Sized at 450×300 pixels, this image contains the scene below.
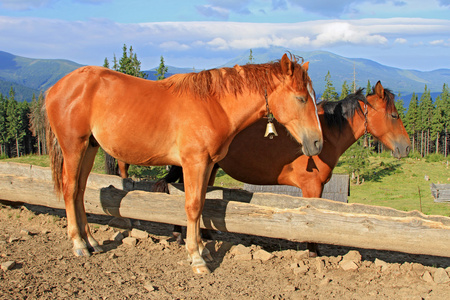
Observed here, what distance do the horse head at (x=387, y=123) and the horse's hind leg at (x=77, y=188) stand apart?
11.8 feet

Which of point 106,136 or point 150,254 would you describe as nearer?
point 106,136

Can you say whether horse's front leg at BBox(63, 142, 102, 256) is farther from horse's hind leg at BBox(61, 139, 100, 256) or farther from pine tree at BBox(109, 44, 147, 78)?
pine tree at BBox(109, 44, 147, 78)

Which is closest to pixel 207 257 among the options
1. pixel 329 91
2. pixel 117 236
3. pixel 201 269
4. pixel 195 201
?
pixel 201 269

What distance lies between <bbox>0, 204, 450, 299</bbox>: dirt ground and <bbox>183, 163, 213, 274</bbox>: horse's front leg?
15 cm

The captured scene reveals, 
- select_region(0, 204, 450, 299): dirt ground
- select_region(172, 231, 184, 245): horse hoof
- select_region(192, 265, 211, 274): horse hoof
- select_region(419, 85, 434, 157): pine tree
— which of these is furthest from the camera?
select_region(419, 85, 434, 157): pine tree

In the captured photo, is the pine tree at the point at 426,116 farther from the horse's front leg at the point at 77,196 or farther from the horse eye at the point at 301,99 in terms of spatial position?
the horse's front leg at the point at 77,196

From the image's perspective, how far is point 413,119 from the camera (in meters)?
47.2

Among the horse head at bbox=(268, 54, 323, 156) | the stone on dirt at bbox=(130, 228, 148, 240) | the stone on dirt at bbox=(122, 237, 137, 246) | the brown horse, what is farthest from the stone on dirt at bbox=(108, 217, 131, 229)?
the horse head at bbox=(268, 54, 323, 156)

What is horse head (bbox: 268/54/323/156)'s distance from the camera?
3525mm

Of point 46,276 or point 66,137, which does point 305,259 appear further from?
point 66,137

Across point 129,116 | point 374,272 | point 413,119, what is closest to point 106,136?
point 129,116

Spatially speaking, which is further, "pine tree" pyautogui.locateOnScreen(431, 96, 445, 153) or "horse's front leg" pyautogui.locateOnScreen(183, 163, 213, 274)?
"pine tree" pyautogui.locateOnScreen(431, 96, 445, 153)

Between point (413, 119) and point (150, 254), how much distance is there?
167ft

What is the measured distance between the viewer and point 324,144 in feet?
14.9
